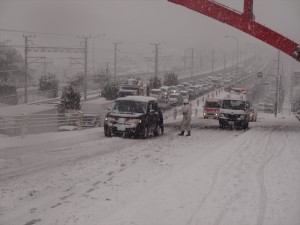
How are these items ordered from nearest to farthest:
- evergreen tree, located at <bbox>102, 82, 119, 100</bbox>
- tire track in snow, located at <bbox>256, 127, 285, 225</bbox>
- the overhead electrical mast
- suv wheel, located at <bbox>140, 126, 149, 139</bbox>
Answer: tire track in snow, located at <bbox>256, 127, 285, 225</bbox> → suv wheel, located at <bbox>140, 126, 149, 139</bbox> → the overhead electrical mast → evergreen tree, located at <bbox>102, 82, 119, 100</bbox>

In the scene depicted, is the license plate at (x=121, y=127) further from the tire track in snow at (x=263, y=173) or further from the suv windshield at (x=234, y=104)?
the suv windshield at (x=234, y=104)

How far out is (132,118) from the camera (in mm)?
18297

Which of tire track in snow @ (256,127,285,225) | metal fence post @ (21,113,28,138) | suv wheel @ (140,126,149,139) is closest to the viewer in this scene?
tire track in snow @ (256,127,285,225)

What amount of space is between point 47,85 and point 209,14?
43834mm

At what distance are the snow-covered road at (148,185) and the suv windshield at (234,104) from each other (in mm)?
12009

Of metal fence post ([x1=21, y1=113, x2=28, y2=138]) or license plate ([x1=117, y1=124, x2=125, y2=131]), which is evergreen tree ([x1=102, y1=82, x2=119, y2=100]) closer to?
license plate ([x1=117, y1=124, x2=125, y2=131])

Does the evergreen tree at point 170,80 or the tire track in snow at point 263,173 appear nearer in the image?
the tire track in snow at point 263,173

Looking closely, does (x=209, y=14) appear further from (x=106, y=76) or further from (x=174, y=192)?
(x=106, y=76)

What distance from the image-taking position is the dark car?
18266 mm

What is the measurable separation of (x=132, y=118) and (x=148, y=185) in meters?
9.26

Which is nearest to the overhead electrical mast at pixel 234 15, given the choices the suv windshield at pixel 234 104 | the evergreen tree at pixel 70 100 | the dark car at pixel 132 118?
the suv windshield at pixel 234 104

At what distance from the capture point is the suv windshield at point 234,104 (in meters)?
27.1

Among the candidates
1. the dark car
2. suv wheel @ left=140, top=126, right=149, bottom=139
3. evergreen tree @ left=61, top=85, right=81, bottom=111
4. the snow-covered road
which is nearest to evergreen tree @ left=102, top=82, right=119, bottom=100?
evergreen tree @ left=61, top=85, right=81, bottom=111

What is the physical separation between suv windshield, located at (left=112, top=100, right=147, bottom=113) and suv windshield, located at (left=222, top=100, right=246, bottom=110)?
30.0 feet
